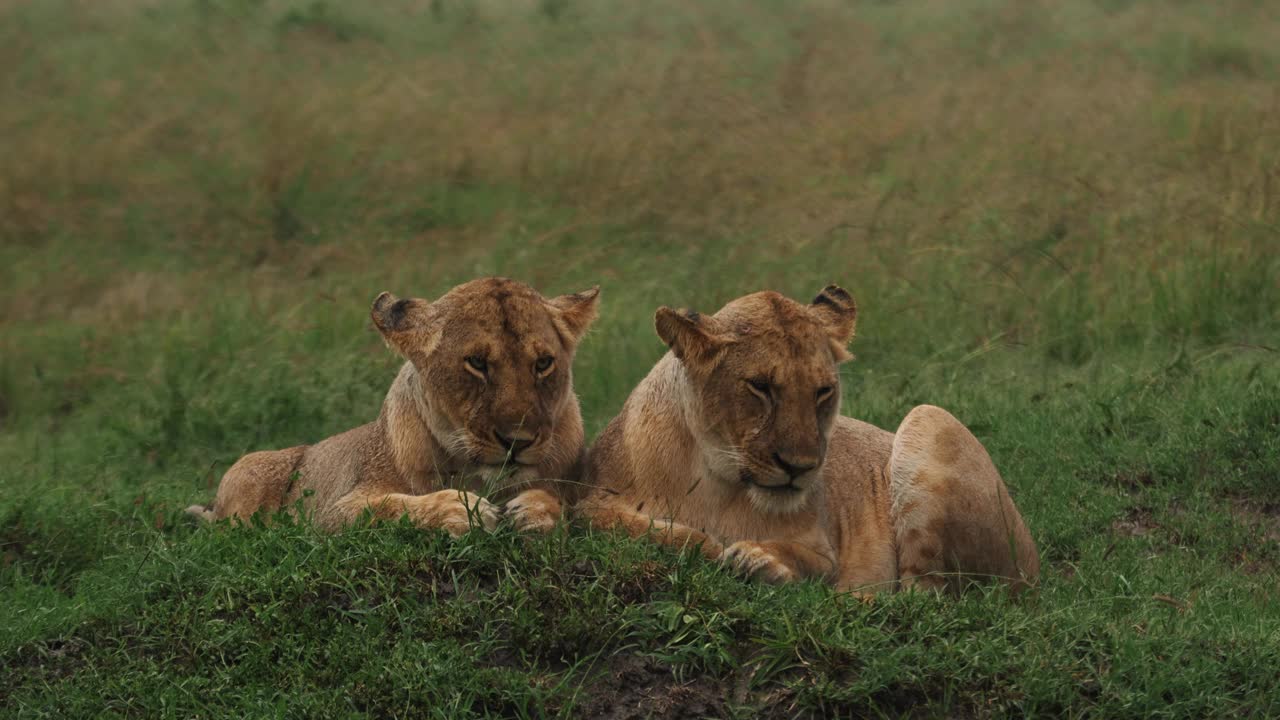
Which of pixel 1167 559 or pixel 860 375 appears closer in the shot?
pixel 1167 559

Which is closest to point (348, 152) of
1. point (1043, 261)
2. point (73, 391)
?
point (73, 391)

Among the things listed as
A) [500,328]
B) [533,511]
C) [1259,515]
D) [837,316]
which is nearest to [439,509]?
[533,511]

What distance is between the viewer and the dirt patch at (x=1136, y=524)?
23.8ft

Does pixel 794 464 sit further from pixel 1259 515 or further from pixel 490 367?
pixel 1259 515

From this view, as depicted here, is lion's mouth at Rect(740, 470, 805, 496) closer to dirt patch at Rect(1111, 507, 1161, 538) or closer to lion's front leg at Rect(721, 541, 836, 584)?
lion's front leg at Rect(721, 541, 836, 584)

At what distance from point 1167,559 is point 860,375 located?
10.6 feet

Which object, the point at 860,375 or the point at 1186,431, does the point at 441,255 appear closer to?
the point at 860,375

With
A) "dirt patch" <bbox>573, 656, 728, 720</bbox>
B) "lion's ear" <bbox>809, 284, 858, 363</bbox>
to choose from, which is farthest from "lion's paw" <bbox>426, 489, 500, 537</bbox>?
"lion's ear" <bbox>809, 284, 858, 363</bbox>

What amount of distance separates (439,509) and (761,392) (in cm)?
117

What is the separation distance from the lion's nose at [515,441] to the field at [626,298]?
0.36 metres

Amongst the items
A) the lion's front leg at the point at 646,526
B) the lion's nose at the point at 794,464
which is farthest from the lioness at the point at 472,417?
the lion's nose at the point at 794,464

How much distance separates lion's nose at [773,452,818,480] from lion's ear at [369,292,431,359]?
4.54 ft

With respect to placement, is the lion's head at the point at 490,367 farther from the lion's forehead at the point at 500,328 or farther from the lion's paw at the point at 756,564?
the lion's paw at the point at 756,564

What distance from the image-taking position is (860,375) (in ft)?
32.6
